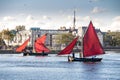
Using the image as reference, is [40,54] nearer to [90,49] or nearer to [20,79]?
[90,49]

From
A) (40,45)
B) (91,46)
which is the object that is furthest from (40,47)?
(91,46)

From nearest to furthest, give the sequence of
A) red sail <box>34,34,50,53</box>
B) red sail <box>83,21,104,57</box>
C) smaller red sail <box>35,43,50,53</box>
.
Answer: red sail <box>83,21,104,57</box>, red sail <box>34,34,50,53</box>, smaller red sail <box>35,43,50,53</box>

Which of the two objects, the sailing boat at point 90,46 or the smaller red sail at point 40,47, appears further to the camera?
the smaller red sail at point 40,47

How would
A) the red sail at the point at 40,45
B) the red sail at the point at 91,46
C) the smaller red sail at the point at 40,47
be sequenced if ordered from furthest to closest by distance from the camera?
the smaller red sail at the point at 40,47, the red sail at the point at 40,45, the red sail at the point at 91,46

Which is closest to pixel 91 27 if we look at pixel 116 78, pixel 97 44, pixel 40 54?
pixel 97 44

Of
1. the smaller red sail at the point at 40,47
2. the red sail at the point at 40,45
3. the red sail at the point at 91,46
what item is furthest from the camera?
the smaller red sail at the point at 40,47

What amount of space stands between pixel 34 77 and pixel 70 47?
156 feet

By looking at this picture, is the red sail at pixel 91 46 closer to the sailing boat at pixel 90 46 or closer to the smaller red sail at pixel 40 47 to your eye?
the sailing boat at pixel 90 46

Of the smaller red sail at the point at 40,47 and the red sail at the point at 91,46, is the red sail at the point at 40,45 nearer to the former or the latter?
the smaller red sail at the point at 40,47

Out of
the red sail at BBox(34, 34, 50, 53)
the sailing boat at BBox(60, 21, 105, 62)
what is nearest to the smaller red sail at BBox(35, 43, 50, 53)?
the red sail at BBox(34, 34, 50, 53)

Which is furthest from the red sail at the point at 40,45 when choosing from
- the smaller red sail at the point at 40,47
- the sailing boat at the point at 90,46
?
the sailing boat at the point at 90,46

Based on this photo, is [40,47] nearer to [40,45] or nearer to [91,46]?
[40,45]

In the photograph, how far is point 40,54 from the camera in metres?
186

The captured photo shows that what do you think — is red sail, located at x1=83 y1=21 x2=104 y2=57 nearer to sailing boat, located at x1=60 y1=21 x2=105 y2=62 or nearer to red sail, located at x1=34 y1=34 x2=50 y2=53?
sailing boat, located at x1=60 y1=21 x2=105 y2=62
